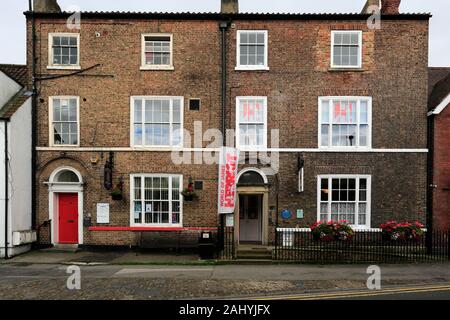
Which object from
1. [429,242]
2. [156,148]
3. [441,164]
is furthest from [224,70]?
[429,242]

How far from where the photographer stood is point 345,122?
13398 millimetres

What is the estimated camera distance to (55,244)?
530 inches

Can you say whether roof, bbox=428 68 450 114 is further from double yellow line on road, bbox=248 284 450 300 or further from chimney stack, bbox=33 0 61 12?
chimney stack, bbox=33 0 61 12

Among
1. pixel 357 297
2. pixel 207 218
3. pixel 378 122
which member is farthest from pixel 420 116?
pixel 207 218

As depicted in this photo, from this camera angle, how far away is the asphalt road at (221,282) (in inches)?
310

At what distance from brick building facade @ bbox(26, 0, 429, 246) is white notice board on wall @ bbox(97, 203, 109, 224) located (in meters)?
0.27

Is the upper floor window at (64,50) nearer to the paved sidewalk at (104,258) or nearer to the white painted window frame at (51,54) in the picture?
the white painted window frame at (51,54)

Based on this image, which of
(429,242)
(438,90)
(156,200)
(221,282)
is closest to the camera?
(221,282)

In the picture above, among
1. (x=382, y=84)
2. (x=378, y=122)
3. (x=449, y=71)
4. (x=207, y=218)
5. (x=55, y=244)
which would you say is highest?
(x=449, y=71)

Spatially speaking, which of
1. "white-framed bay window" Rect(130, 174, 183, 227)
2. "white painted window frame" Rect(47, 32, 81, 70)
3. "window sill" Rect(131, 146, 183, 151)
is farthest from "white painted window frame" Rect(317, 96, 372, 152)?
"white painted window frame" Rect(47, 32, 81, 70)

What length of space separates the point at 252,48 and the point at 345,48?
442cm

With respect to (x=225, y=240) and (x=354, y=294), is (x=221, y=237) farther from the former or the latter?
(x=354, y=294)
